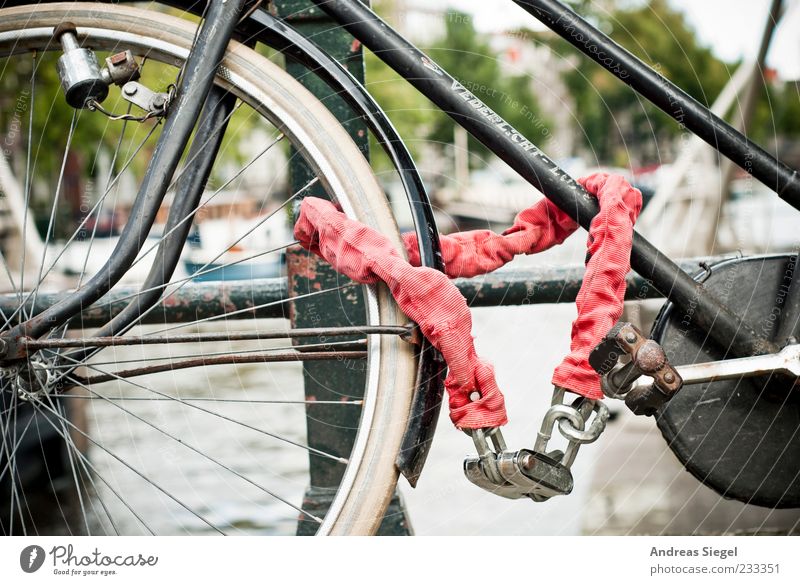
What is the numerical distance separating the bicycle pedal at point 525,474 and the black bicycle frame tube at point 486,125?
1.23 feet

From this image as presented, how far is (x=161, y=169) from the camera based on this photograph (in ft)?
4.54

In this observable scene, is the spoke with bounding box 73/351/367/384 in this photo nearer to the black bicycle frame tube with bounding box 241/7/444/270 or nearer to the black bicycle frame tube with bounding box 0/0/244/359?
the black bicycle frame tube with bounding box 0/0/244/359

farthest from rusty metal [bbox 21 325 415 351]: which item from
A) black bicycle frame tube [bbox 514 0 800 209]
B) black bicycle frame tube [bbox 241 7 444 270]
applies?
black bicycle frame tube [bbox 514 0 800 209]

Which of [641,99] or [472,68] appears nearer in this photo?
[641,99]

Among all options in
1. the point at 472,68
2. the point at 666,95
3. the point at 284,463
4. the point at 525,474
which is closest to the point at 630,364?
the point at 525,474

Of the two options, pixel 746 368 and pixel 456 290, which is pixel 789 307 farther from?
pixel 456 290

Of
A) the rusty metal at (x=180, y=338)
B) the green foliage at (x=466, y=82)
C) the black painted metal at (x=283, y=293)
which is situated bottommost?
the rusty metal at (x=180, y=338)

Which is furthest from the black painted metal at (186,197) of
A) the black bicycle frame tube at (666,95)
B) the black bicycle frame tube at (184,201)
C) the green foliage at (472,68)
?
the black bicycle frame tube at (666,95)

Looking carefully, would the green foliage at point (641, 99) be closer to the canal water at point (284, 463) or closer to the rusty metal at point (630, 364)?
the rusty metal at point (630, 364)

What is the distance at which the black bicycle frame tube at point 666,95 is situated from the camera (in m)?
1.47

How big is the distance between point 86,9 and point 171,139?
0.88 feet

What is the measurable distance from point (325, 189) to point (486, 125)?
285 mm

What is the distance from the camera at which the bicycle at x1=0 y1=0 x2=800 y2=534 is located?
4.33ft

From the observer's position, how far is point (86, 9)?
1.42 metres
